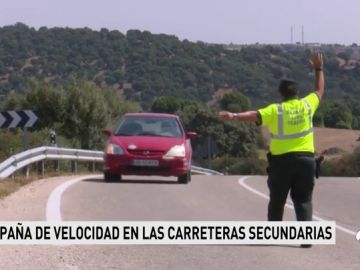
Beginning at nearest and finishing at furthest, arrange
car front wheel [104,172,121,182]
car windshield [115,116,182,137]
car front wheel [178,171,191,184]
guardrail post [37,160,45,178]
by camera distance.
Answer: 1. car front wheel [104,172,121,182]
2. car front wheel [178,171,191,184]
3. car windshield [115,116,182,137]
4. guardrail post [37,160,45,178]

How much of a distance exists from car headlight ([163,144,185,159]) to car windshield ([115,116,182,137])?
73 centimetres

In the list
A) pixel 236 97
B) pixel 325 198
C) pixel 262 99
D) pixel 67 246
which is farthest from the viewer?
pixel 262 99

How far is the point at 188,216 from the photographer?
43.6 feet

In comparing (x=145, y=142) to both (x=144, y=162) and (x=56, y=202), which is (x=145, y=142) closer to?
(x=144, y=162)

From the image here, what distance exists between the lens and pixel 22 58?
4390 inches

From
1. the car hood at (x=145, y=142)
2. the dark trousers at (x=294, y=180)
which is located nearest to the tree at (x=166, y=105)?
the car hood at (x=145, y=142)

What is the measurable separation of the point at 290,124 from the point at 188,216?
3.58m

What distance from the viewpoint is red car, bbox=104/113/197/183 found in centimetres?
1972

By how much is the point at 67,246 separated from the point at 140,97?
90.2m

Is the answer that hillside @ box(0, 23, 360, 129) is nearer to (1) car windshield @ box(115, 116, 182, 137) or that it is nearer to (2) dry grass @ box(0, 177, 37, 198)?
(1) car windshield @ box(115, 116, 182, 137)

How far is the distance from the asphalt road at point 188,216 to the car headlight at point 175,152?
62 centimetres

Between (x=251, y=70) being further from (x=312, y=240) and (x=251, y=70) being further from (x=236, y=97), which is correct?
(x=312, y=240)

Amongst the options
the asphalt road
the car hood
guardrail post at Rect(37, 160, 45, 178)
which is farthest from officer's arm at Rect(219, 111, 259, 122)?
guardrail post at Rect(37, 160, 45, 178)

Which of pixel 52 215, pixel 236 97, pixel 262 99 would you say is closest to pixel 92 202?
pixel 52 215
